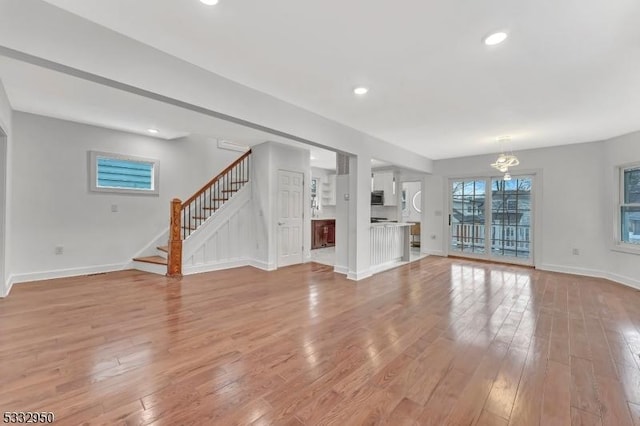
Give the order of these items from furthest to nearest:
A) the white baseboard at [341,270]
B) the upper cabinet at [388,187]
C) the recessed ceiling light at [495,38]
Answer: the upper cabinet at [388,187] < the white baseboard at [341,270] < the recessed ceiling light at [495,38]

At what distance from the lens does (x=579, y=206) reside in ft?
18.6

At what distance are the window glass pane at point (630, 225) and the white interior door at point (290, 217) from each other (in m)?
6.15

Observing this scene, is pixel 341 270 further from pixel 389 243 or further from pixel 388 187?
pixel 388 187

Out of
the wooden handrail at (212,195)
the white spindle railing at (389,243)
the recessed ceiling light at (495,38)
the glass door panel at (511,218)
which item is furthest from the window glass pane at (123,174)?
the glass door panel at (511,218)

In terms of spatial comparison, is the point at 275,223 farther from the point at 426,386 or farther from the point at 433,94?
the point at 426,386

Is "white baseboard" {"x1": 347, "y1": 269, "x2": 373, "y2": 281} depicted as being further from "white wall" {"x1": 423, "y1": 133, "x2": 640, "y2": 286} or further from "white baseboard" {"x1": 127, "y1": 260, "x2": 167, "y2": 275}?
"white wall" {"x1": 423, "y1": 133, "x2": 640, "y2": 286}

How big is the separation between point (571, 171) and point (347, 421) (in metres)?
6.87

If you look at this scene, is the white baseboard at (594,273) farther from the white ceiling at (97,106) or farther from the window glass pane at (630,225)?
the white ceiling at (97,106)

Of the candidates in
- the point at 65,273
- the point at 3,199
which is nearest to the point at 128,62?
the point at 3,199

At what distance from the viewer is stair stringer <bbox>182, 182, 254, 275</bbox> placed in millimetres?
5258

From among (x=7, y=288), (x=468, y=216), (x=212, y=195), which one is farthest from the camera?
(x=468, y=216)

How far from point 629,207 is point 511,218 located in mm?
1915

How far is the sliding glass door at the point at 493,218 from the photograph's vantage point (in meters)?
6.45

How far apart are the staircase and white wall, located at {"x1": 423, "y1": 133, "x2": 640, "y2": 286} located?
648 centimetres
